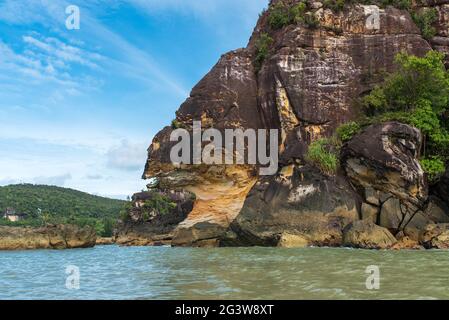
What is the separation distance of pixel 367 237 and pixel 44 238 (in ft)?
89.8

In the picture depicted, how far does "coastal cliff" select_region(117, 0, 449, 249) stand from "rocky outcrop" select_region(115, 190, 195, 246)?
0.12 metres

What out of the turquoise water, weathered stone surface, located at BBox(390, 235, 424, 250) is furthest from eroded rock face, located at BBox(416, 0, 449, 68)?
the turquoise water

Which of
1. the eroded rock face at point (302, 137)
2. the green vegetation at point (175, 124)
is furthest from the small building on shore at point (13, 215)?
the green vegetation at point (175, 124)

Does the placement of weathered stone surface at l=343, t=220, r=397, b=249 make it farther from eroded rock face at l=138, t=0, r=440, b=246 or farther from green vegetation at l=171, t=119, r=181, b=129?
green vegetation at l=171, t=119, r=181, b=129

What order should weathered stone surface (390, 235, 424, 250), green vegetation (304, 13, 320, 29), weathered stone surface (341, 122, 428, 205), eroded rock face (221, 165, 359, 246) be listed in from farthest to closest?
green vegetation (304, 13, 320, 29)
eroded rock face (221, 165, 359, 246)
weathered stone surface (341, 122, 428, 205)
weathered stone surface (390, 235, 424, 250)

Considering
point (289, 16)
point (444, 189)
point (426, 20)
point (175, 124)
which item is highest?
point (289, 16)

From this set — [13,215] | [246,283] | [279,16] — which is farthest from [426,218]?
[13,215]

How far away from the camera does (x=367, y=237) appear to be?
21.8 metres

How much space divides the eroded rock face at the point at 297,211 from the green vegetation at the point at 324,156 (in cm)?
52

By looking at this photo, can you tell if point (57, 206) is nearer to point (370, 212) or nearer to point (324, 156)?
point (324, 156)

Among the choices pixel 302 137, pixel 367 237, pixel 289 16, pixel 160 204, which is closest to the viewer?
pixel 367 237

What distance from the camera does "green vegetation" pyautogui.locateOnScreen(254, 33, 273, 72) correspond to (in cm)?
3528

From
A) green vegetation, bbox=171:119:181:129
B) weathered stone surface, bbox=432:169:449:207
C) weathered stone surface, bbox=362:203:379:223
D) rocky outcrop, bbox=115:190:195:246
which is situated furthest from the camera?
rocky outcrop, bbox=115:190:195:246
